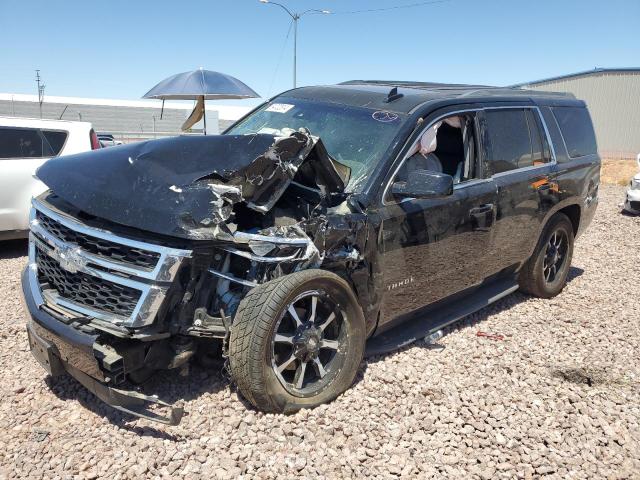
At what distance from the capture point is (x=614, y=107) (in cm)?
3169

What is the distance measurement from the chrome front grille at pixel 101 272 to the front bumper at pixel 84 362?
4.1 inches

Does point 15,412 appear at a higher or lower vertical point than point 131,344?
lower

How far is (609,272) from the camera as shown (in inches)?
266

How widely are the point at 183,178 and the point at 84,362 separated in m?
1.12

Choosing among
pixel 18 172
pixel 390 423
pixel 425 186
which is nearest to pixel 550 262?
pixel 425 186

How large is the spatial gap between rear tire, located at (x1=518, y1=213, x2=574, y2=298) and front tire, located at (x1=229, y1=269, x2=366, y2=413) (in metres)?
2.61

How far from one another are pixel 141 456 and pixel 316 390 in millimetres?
1034

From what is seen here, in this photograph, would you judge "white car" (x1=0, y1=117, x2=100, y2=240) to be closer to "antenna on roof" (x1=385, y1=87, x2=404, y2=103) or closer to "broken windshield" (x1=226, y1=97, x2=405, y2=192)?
"broken windshield" (x1=226, y1=97, x2=405, y2=192)

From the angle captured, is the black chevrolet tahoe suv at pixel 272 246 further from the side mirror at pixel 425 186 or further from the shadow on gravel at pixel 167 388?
the shadow on gravel at pixel 167 388

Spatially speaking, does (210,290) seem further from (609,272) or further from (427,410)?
(609,272)

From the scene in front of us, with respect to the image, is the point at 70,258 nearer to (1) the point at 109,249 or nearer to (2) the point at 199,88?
(1) the point at 109,249

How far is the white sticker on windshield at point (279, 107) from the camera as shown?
459 centimetres

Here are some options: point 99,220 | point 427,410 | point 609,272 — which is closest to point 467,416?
point 427,410

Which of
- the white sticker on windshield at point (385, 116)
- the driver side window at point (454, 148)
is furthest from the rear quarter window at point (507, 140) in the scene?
the white sticker on windshield at point (385, 116)
